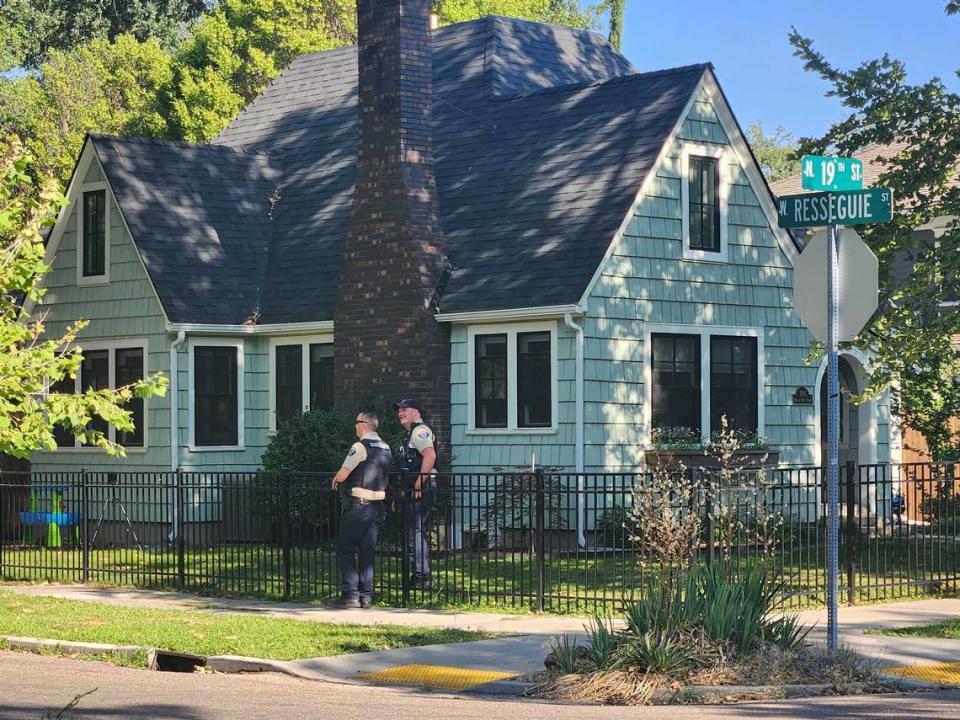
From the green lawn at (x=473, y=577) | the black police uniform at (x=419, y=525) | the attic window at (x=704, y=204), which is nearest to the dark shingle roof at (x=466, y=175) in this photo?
the attic window at (x=704, y=204)

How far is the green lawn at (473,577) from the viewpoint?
658 inches

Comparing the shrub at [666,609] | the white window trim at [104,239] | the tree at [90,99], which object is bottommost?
the shrub at [666,609]

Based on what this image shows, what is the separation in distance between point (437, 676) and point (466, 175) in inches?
559

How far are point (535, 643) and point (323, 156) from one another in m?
16.1

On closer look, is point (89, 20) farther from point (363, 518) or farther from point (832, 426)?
point (832, 426)

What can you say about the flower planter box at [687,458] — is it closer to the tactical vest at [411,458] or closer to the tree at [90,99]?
the tactical vest at [411,458]

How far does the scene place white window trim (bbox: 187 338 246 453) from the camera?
83.1 feet

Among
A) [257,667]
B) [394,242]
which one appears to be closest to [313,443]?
[394,242]

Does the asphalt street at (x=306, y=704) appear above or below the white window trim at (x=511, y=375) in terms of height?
below

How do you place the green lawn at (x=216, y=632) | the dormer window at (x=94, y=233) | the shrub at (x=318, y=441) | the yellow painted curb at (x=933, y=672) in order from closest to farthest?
the yellow painted curb at (x=933, y=672) → the green lawn at (x=216, y=632) → the shrub at (x=318, y=441) → the dormer window at (x=94, y=233)

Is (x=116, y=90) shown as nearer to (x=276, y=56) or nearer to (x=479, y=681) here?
(x=276, y=56)

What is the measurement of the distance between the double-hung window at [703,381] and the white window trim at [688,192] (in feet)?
3.56

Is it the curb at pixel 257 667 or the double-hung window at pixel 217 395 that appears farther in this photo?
the double-hung window at pixel 217 395

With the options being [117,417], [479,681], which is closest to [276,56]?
[117,417]
